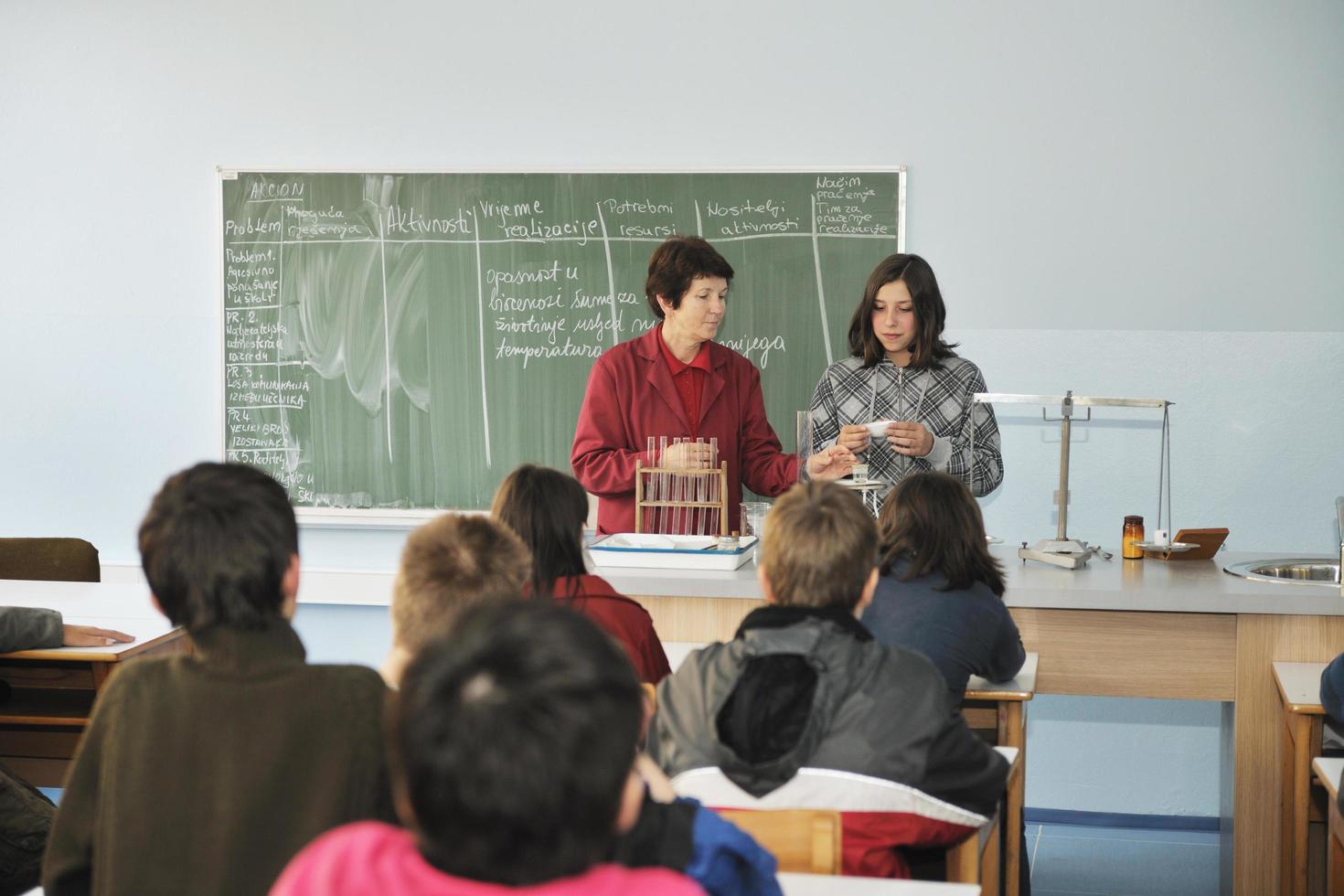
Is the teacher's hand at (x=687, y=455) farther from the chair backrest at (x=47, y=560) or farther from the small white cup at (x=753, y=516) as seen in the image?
the chair backrest at (x=47, y=560)

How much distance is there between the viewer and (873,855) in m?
1.64

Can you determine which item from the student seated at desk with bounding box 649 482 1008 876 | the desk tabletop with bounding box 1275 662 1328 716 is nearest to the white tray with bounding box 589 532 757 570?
the desk tabletop with bounding box 1275 662 1328 716

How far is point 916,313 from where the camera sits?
10.9 ft

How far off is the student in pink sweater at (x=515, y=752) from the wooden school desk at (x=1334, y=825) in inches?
68.2

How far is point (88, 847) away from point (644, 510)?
6.78 feet

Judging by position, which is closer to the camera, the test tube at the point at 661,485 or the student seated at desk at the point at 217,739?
the student seated at desk at the point at 217,739

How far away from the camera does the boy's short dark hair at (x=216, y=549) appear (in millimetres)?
1319

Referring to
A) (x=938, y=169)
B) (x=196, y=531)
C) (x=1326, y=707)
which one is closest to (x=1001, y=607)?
(x=1326, y=707)

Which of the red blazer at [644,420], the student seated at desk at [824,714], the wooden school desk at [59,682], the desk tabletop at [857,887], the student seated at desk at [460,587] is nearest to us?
the student seated at desk at [460,587]

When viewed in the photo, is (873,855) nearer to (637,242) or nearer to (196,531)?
(196,531)

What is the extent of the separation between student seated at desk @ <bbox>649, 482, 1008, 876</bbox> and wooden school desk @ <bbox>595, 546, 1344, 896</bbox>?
1262 mm

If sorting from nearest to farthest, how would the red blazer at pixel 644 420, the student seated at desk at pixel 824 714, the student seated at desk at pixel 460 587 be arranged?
the student seated at desk at pixel 460 587 → the student seated at desk at pixel 824 714 → the red blazer at pixel 644 420

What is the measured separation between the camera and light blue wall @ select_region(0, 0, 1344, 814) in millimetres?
3971

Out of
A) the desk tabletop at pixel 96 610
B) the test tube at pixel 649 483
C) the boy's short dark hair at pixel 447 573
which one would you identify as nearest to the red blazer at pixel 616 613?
the boy's short dark hair at pixel 447 573
